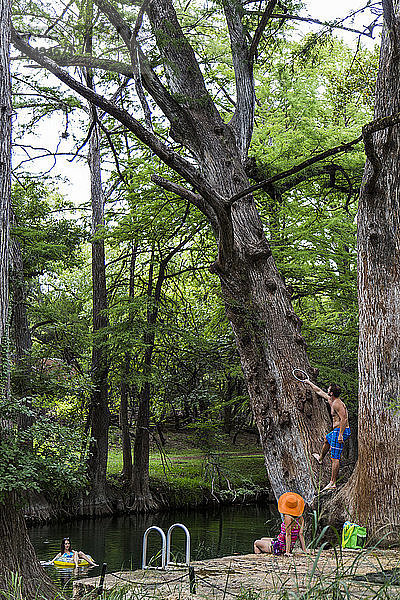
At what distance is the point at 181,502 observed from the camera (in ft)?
72.2

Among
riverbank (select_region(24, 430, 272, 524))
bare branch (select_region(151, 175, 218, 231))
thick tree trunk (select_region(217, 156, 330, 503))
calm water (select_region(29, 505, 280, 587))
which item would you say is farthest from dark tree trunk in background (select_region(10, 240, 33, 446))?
thick tree trunk (select_region(217, 156, 330, 503))

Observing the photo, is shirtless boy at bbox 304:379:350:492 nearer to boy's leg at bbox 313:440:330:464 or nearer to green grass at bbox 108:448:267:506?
boy's leg at bbox 313:440:330:464

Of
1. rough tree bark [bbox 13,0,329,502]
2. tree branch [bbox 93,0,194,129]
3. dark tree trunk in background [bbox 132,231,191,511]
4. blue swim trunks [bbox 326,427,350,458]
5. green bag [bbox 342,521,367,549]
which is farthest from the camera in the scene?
dark tree trunk in background [bbox 132,231,191,511]

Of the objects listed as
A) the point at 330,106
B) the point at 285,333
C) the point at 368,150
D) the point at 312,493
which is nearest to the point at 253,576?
the point at 312,493

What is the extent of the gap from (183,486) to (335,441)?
46.2ft

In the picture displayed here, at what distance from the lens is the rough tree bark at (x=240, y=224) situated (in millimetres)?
9188

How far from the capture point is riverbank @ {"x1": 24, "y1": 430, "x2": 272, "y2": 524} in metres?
18.5

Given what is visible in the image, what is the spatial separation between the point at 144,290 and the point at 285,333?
42.2 ft

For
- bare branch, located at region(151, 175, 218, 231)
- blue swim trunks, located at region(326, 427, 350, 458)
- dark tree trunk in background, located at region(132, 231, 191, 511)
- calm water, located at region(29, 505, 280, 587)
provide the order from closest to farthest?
blue swim trunks, located at region(326, 427, 350, 458)
bare branch, located at region(151, 175, 218, 231)
calm water, located at region(29, 505, 280, 587)
dark tree trunk in background, located at region(132, 231, 191, 511)

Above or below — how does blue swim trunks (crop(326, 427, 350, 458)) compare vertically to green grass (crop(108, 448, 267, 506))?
above

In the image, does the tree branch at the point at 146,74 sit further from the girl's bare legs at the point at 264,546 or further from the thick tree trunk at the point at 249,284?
the girl's bare legs at the point at 264,546

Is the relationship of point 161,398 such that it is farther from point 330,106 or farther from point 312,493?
point 312,493

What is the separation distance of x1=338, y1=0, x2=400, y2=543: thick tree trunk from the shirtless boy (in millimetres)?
353

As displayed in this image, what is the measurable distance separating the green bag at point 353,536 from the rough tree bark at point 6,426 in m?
3.42
